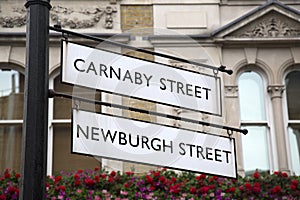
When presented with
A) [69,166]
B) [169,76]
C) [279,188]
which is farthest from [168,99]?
[69,166]

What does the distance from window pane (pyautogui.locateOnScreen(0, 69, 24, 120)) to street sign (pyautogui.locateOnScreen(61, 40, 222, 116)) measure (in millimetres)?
6019

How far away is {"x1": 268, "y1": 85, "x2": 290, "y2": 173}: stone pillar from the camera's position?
9.81m

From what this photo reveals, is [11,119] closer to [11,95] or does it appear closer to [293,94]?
[11,95]

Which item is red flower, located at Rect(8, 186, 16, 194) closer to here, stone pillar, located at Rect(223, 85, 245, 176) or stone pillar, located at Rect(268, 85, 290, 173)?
stone pillar, located at Rect(223, 85, 245, 176)

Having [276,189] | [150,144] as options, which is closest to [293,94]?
[276,189]

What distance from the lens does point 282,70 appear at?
10.5m

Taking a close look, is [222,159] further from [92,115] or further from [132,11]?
[132,11]

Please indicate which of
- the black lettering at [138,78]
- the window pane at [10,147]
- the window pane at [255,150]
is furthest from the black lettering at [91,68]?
the window pane at [255,150]

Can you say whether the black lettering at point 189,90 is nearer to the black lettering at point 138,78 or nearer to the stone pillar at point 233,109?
the black lettering at point 138,78

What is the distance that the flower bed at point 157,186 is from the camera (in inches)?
331

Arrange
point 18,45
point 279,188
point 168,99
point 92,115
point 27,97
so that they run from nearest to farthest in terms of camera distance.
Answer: point 27,97
point 92,115
point 168,99
point 279,188
point 18,45

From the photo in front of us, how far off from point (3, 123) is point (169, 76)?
6.11 meters

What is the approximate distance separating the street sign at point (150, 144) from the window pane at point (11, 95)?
6.19m

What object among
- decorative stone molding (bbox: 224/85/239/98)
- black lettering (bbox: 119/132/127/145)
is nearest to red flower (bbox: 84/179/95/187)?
decorative stone molding (bbox: 224/85/239/98)
